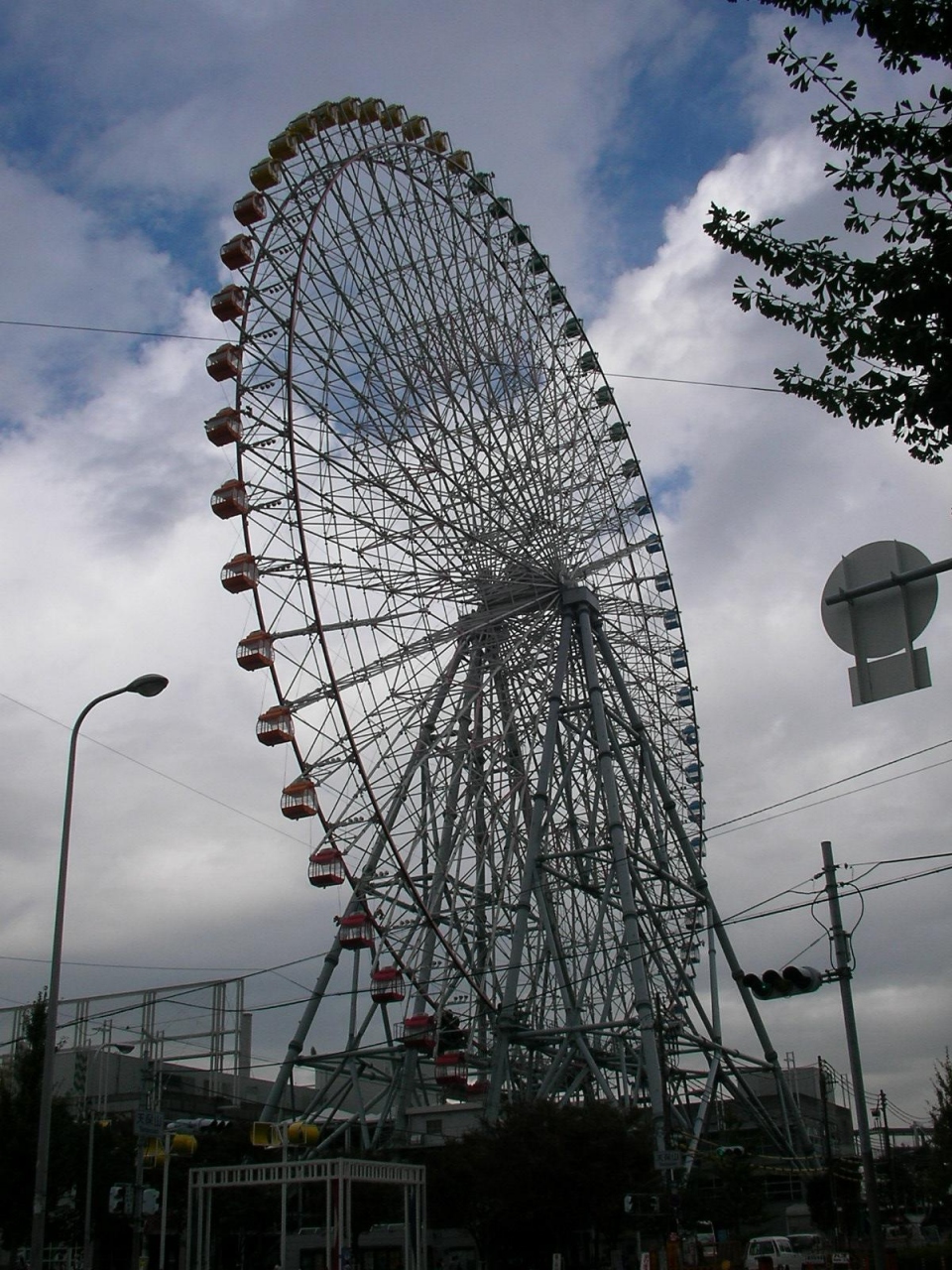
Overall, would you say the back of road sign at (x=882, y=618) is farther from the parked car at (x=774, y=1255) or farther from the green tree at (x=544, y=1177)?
the parked car at (x=774, y=1255)

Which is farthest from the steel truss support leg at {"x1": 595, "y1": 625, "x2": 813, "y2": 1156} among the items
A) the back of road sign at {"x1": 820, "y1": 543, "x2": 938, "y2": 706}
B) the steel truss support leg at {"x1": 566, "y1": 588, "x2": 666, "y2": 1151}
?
the back of road sign at {"x1": 820, "y1": 543, "x2": 938, "y2": 706}

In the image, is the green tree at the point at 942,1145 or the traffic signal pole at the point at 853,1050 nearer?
the traffic signal pole at the point at 853,1050

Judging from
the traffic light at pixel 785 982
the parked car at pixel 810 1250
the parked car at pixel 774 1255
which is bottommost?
the parked car at pixel 810 1250

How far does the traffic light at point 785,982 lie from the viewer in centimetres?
1905

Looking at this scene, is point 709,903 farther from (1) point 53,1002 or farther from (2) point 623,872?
(1) point 53,1002

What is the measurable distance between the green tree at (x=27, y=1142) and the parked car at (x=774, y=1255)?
56.7 feet

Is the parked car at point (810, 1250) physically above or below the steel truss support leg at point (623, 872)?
below

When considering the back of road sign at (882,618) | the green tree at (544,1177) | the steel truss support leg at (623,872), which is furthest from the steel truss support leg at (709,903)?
the back of road sign at (882,618)

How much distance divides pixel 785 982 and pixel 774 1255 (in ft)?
69.2

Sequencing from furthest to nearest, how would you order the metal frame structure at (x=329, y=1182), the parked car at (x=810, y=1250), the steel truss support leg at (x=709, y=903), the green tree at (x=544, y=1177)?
the steel truss support leg at (x=709, y=903) → the parked car at (x=810, y=1250) → the green tree at (x=544, y=1177) → the metal frame structure at (x=329, y=1182)

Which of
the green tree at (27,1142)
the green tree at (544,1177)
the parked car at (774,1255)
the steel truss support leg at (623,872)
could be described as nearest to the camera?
the green tree at (544,1177)

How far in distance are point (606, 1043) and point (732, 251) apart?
33.1m

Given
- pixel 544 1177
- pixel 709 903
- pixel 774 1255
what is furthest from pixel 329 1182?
pixel 709 903

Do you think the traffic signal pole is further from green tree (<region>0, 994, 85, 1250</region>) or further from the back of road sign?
green tree (<region>0, 994, 85, 1250</region>)
